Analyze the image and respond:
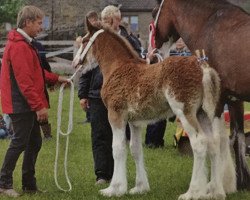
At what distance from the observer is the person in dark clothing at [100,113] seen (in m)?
7.09

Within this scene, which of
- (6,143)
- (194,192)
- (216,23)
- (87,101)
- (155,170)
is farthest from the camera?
(6,143)

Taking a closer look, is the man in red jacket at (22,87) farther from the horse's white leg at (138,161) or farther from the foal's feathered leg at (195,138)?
the foal's feathered leg at (195,138)

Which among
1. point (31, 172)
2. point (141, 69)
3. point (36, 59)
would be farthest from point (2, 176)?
point (141, 69)

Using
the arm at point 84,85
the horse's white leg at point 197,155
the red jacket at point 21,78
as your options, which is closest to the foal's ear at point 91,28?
the red jacket at point 21,78

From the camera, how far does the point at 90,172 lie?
26.1 feet

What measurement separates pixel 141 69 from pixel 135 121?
0.57 metres

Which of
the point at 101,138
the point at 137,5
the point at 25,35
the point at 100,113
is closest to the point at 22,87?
the point at 25,35

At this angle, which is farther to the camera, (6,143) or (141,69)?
(6,143)

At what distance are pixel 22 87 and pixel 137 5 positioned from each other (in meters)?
43.0

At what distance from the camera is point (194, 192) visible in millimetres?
5848

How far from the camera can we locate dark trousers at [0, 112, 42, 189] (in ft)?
20.5

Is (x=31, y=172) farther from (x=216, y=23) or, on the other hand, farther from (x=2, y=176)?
(x=216, y=23)

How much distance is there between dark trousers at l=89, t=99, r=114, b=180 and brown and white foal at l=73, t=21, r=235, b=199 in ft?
2.68

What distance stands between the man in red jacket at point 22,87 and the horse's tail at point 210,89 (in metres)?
1.72
